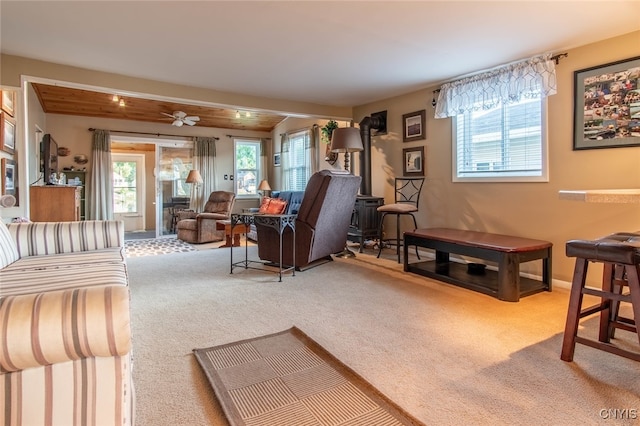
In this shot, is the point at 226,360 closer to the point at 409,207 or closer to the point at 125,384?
the point at 125,384

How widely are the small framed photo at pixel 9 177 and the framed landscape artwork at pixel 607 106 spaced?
558 centimetres

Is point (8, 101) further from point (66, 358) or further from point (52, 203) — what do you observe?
point (66, 358)

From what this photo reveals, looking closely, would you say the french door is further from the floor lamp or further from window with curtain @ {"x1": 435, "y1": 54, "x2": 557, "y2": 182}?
window with curtain @ {"x1": 435, "y1": 54, "x2": 557, "y2": 182}

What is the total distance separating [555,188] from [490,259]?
118cm

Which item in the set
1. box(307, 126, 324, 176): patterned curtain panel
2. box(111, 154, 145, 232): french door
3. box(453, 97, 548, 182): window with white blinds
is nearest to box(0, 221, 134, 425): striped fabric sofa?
box(453, 97, 548, 182): window with white blinds

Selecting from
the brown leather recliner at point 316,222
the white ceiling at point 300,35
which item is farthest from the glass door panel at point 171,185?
the brown leather recliner at point 316,222

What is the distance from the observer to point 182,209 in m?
7.81

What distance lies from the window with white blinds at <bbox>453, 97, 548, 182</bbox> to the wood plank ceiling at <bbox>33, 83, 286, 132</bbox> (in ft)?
9.88

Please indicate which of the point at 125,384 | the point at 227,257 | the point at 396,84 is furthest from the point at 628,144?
the point at 227,257

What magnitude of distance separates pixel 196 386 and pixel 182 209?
21.8 feet

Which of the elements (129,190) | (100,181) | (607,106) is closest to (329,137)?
(607,106)

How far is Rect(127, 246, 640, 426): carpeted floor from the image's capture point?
1.54m

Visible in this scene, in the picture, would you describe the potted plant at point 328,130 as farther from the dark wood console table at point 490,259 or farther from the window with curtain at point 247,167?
the dark wood console table at point 490,259

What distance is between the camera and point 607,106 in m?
3.10
